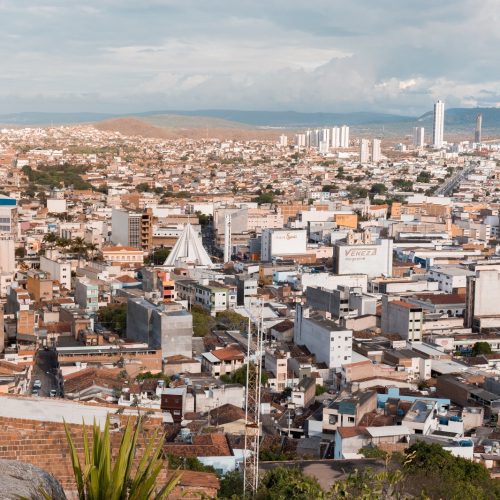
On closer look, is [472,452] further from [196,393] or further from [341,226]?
[341,226]

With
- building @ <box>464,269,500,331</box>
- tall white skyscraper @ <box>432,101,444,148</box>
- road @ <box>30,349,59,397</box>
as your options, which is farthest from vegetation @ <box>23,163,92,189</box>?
tall white skyscraper @ <box>432,101,444,148</box>

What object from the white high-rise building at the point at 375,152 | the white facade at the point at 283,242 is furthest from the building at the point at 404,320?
the white high-rise building at the point at 375,152

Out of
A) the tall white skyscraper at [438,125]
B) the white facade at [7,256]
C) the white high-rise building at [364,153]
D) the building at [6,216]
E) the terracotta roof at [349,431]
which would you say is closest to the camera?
the terracotta roof at [349,431]

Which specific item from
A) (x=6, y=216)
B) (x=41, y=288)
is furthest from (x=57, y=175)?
(x=41, y=288)

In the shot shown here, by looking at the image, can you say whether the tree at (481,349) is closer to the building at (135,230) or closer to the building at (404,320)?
the building at (404,320)

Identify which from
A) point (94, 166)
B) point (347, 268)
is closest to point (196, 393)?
point (347, 268)

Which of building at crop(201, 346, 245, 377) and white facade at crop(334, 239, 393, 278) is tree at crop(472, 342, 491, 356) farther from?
white facade at crop(334, 239, 393, 278)

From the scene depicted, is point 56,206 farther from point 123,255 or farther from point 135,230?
point 123,255
